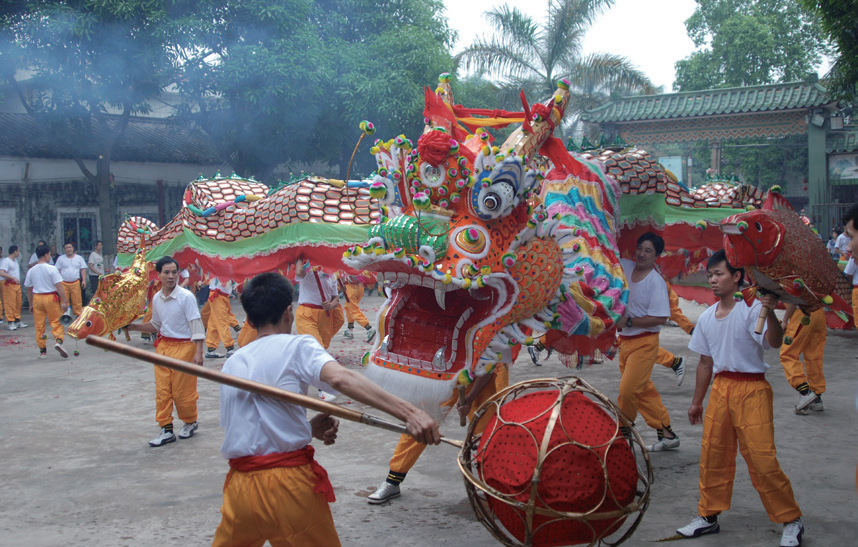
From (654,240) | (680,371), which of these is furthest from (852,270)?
(654,240)

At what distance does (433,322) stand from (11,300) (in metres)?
11.2

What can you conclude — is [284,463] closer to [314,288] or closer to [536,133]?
[536,133]

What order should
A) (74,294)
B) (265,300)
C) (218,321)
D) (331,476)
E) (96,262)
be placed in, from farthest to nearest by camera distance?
1. (96,262)
2. (74,294)
3. (218,321)
4. (331,476)
5. (265,300)

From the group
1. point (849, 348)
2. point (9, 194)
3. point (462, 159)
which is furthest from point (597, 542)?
point (9, 194)

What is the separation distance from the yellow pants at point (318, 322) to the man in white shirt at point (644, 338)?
3.34 meters

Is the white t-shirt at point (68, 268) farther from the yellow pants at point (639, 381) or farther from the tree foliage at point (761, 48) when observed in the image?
the tree foliage at point (761, 48)

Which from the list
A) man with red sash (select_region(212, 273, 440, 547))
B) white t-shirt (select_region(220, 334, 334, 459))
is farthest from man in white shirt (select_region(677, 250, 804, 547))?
white t-shirt (select_region(220, 334, 334, 459))

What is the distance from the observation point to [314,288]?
23.9 feet

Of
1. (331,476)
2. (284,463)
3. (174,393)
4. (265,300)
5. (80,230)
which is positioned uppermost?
(80,230)

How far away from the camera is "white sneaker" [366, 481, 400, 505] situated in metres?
4.18

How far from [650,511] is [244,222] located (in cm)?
349

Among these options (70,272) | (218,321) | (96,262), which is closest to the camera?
(218,321)

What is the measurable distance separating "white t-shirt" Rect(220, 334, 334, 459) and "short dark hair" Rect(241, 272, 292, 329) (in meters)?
0.09

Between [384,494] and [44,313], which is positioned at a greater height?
[44,313]
